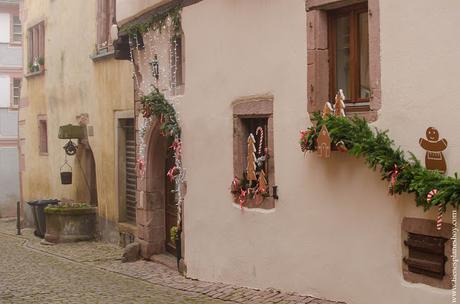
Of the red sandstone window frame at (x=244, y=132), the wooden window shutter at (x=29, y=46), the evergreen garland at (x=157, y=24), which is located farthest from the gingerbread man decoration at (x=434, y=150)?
the wooden window shutter at (x=29, y=46)

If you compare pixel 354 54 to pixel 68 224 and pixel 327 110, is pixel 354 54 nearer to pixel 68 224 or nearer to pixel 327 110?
pixel 327 110

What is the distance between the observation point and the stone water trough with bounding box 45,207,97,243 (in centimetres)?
1548

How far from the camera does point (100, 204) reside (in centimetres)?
1566

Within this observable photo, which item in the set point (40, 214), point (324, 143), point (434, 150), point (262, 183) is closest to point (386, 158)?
point (434, 150)

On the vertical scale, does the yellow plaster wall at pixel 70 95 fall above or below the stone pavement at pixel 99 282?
above

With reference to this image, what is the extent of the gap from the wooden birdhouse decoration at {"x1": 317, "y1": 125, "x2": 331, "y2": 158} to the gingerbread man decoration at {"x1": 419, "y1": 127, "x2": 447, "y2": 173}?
1102 millimetres

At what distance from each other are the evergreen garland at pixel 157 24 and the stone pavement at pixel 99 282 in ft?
11.4

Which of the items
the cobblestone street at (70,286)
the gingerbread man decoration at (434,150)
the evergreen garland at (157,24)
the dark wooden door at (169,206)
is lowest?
the cobblestone street at (70,286)

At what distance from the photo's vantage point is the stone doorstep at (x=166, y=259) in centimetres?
1145

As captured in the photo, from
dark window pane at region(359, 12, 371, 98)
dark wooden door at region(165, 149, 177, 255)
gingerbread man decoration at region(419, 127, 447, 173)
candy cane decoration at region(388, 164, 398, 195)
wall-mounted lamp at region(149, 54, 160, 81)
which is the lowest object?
dark wooden door at region(165, 149, 177, 255)

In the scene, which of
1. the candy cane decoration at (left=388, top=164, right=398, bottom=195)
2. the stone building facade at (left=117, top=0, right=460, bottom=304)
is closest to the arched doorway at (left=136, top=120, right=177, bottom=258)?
the stone building facade at (left=117, top=0, right=460, bottom=304)

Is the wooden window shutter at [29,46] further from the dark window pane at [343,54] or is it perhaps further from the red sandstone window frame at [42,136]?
the dark window pane at [343,54]

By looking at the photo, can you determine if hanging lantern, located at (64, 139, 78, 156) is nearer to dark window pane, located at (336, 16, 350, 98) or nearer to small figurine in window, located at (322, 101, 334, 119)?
dark window pane, located at (336, 16, 350, 98)

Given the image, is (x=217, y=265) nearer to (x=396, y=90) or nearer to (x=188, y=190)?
(x=188, y=190)
